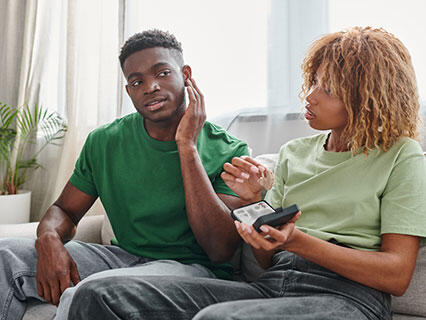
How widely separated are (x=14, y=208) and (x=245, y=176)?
1.73 metres

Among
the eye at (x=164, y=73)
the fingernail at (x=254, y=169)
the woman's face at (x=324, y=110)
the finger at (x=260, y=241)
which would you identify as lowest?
the finger at (x=260, y=241)

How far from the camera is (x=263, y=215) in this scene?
880mm

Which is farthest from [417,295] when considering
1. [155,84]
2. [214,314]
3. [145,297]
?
[155,84]

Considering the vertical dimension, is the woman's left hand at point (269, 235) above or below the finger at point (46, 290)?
above

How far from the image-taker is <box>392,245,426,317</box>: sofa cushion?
3.45ft

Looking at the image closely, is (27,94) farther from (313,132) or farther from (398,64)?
(398,64)

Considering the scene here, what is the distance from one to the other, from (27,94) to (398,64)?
7.54 feet

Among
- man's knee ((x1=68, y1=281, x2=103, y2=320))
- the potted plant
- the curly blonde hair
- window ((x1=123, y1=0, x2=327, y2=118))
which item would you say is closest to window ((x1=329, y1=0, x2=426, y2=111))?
window ((x1=123, y1=0, x2=327, y2=118))

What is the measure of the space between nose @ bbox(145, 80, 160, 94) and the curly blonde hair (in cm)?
50

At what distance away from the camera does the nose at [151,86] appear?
1.28 m

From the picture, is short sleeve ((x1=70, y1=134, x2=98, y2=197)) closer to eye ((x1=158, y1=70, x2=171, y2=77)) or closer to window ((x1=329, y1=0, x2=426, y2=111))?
eye ((x1=158, y1=70, x2=171, y2=77))

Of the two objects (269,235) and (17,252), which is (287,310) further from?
(17,252)

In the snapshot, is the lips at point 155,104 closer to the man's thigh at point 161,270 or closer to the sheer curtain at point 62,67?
the man's thigh at point 161,270

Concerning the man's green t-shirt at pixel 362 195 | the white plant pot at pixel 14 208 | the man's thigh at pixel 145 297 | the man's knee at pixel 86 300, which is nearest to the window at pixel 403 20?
the man's green t-shirt at pixel 362 195
